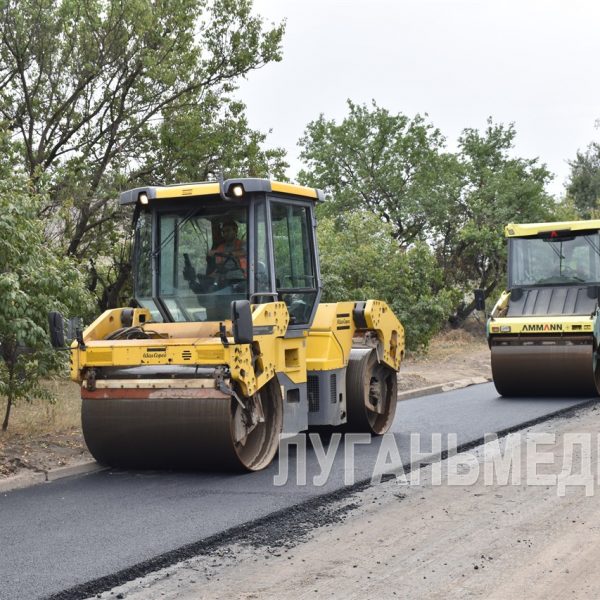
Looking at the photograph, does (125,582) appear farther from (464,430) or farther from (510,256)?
(510,256)

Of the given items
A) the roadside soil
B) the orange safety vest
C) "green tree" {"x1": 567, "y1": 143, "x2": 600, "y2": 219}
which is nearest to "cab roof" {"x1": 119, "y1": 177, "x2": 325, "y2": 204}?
the orange safety vest

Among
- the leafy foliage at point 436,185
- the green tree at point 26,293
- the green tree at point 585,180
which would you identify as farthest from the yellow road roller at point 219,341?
the green tree at point 585,180

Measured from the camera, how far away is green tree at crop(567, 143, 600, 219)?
51031mm

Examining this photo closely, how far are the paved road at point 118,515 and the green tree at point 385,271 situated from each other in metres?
9.95

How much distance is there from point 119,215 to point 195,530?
10.6m

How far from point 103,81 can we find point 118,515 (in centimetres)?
1094

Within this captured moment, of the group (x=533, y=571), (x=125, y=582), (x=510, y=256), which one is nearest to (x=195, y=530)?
(x=125, y=582)

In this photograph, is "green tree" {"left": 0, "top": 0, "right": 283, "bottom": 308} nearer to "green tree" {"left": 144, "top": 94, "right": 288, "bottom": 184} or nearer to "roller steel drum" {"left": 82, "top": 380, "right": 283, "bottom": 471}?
"green tree" {"left": 144, "top": 94, "right": 288, "bottom": 184}

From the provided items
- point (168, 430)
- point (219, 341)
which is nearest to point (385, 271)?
point (219, 341)

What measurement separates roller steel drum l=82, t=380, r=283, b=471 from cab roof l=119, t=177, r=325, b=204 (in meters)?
1.78

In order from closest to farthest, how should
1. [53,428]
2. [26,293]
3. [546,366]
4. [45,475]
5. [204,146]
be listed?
1. [45,475]
2. [26,293]
3. [53,428]
4. [546,366]
5. [204,146]

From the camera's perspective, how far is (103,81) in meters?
16.1

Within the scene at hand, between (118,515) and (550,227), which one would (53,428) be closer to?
(118,515)

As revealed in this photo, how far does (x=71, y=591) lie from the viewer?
4.91m
